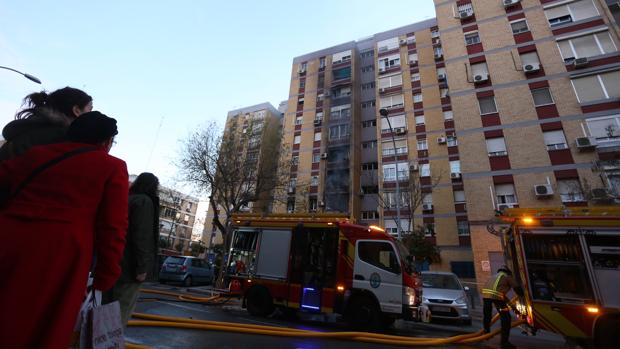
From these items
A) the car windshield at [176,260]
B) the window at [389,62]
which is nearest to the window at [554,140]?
the window at [389,62]

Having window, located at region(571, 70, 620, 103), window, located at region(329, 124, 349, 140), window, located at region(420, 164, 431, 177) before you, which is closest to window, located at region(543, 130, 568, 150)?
window, located at region(571, 70, 620, 103)

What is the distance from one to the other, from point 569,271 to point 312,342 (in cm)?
517

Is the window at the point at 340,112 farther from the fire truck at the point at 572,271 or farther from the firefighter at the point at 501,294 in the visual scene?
the fire truck at the point at 572,271

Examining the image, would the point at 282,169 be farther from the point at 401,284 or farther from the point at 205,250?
the point at 205,250

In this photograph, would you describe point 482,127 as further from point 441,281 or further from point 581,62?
point 441,281

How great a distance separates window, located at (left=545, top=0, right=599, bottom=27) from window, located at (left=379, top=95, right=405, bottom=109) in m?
14.0

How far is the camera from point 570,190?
17.5 metres

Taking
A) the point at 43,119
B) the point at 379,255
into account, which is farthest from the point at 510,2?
the point at 43,119

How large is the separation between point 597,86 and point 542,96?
288 centimetres

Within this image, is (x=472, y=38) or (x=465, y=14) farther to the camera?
(x=465, y=14)

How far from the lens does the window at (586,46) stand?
1931 cm

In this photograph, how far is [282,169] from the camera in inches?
856

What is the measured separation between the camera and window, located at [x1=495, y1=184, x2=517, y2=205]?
18844 millimetres

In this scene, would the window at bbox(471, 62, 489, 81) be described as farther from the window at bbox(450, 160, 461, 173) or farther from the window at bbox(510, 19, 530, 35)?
the window at bbox(450, 160, 461, 173)
